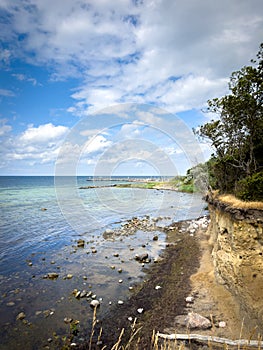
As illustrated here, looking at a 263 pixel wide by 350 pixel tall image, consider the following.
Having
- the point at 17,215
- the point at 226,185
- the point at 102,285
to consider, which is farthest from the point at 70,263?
the point at 17,215

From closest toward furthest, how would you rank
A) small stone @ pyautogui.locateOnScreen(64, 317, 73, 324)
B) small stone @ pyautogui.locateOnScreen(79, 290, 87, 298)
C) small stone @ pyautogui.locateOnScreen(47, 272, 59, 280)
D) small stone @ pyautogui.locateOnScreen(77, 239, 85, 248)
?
1. small stone @ pyautogui.locateOnScreen(64, 317, 73, 324)
2. small stone @ pyautogui.locateOnScreen(79, 290, 87, 298)
3. small stone @ pyautogui.locateOnScreen(47, 272, 59, 280)
4. small stone @ pyautogui.locateOnScreen(77, 239, 85, 248)

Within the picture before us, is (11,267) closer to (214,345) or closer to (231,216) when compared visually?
(214,345)

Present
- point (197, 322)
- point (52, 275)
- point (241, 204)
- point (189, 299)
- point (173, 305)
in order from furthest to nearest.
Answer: point (52, 275) < point (189, 299) < point (173, 305) < point (241, 204) < point (197, 322)

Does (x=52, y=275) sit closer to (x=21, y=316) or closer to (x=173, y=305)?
(x=21, y=316)

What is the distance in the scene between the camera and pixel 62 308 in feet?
35.6

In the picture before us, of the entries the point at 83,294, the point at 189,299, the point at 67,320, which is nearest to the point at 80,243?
the point at 83,294

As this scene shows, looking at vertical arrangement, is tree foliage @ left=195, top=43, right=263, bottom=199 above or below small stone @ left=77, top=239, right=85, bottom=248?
above

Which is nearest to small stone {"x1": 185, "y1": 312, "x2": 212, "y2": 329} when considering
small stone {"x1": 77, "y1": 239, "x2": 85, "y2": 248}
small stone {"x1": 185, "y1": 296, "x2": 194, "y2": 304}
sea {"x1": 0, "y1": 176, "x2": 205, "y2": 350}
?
small stone {"x1": 185, "y1": 296, "x2": 194, "y2": 304}

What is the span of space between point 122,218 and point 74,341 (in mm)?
23979

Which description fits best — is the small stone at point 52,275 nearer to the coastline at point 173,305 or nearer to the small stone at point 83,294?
the small stone at point 83,294

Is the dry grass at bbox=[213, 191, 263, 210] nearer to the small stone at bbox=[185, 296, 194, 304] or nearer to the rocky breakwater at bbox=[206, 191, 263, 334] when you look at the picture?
the rocky breakwater at bbox=[206, 191, 263, 334]

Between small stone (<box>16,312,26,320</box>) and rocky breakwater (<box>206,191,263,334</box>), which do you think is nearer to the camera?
rocky breakwater (<box>206,191,263,334</box>)

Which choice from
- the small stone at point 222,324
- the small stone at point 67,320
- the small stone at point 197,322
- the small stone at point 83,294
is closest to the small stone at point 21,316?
the small stone at point 67,320

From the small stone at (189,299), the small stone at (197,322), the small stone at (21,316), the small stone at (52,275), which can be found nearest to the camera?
the small stone at (197,322)
